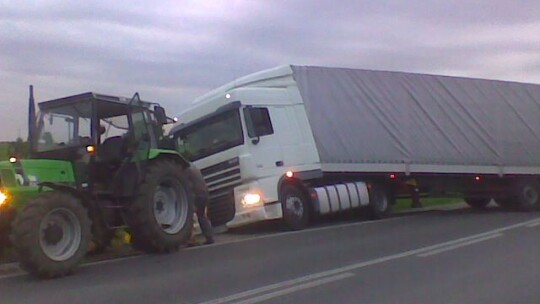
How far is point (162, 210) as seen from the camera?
14.8 metres

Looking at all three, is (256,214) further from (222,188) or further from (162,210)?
(162,210)

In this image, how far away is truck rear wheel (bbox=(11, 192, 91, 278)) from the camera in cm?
1130

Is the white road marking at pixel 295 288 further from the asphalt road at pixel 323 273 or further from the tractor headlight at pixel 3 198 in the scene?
the tractor headlight at pixel 3 198

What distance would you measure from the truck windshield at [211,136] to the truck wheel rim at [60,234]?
23.4 feet

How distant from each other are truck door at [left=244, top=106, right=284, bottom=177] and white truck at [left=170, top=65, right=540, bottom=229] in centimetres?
2

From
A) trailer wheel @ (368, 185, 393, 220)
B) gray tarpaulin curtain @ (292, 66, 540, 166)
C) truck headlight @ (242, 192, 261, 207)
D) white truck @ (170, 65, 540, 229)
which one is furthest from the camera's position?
trailer wheel @ (368, 185, 393, 220)

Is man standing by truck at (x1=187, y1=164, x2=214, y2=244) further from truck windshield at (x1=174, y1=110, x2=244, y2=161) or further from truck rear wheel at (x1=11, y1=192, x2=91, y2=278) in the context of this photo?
truck rear wheel at (x1=11, y1=192, x2=91, y2=278)

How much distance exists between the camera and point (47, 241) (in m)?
11.7

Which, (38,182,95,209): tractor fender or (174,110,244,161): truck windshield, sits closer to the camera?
(38,182,95,209): tractor fender

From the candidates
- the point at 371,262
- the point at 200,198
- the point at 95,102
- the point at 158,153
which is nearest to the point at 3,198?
the point at 95,102

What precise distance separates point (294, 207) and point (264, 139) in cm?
170

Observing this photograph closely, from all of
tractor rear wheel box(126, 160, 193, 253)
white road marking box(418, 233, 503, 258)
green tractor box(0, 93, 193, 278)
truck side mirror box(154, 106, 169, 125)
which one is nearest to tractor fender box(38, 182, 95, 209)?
green tractor box(0, 93, 193, 278)

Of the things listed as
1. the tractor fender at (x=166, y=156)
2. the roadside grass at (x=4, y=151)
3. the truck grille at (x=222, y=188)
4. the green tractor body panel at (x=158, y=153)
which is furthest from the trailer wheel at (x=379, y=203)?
the roadside grass at (x=4, y=151)

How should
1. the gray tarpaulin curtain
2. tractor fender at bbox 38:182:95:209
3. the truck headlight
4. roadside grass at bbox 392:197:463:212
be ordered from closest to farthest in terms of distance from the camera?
tractor fender at bbox 38:182:95:209
the truck headlight
the gray tarpaulin curtain
roadside grass at bbox 392:197:463:212
